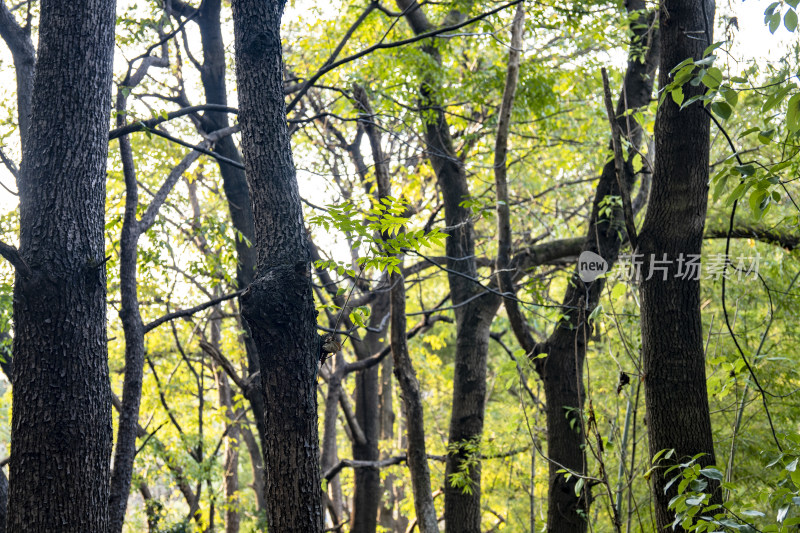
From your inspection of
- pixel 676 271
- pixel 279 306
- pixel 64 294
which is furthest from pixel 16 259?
pixel 676 271

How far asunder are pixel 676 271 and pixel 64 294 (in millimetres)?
2758

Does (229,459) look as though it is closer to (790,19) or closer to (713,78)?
(713,78)

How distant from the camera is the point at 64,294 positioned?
2.88 m

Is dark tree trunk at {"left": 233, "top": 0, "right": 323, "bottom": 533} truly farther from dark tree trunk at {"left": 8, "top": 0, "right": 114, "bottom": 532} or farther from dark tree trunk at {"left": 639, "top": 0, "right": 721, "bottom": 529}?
dark tree trunk at {"left": 639, "top": 0, "right": 721, "bottom": 529}

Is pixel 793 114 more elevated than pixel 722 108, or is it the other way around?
pixel 722 108

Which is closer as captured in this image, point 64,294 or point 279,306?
point 279,306

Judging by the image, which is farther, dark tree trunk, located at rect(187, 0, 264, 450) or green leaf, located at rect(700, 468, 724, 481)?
dark tree trunk, located at rect(187, 0, 264, 450)

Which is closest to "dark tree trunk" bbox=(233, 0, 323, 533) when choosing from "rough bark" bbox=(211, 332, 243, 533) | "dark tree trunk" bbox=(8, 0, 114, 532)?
"dark tree trunk" bbox=(8, 0, 114, 532)

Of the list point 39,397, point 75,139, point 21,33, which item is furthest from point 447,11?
point 39,397

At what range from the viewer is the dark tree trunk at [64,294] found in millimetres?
2754

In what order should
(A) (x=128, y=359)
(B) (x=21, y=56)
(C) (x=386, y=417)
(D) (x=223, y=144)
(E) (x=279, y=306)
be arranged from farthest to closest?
(C) (x=386, y=417)
(D) (x=223, y=144)
(A) (x=128, y=359)
(B) (x=21, y=56)
(E) (x=279, y=306)

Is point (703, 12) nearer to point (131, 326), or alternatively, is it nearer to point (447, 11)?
point (131, 326)

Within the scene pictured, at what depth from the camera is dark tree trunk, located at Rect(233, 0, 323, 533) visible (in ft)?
8.61

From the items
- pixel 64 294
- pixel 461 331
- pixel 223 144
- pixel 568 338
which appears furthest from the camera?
pixel 223 144
